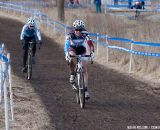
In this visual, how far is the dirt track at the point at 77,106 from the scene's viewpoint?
32.6 feet

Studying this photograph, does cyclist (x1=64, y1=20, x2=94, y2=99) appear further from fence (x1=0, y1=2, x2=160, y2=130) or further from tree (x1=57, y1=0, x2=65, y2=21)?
tree (x1=57, y1=0, x2=65, y2=21)

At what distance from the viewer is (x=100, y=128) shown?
9523mm

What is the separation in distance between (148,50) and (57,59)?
493 cm

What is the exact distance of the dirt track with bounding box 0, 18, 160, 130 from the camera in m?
9.92

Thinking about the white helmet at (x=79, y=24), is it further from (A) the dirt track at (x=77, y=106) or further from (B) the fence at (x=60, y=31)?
(B) the fence at (x=60, y=31)

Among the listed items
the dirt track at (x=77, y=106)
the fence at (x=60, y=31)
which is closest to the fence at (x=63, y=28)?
the fence at (x=60, y=31)

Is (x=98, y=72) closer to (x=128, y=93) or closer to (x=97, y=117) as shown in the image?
(x=128, y=93)

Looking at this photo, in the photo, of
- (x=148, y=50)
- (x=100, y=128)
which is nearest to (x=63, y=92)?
(x=100, y=128)

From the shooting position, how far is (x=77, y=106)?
11578 millimetres

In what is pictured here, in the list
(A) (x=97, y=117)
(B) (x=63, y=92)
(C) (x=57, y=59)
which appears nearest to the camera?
(A) (x=97, y=117)

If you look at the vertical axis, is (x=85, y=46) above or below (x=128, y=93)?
above

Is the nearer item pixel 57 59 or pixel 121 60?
pixel 121 60

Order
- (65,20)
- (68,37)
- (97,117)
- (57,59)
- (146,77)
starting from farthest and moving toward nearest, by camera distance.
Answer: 1. (65,20)
2. (57,59)
3. (146,77)
4. (68,37)
5. (97,117)

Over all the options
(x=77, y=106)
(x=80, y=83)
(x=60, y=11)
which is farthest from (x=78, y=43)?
(x=60, y=11)
